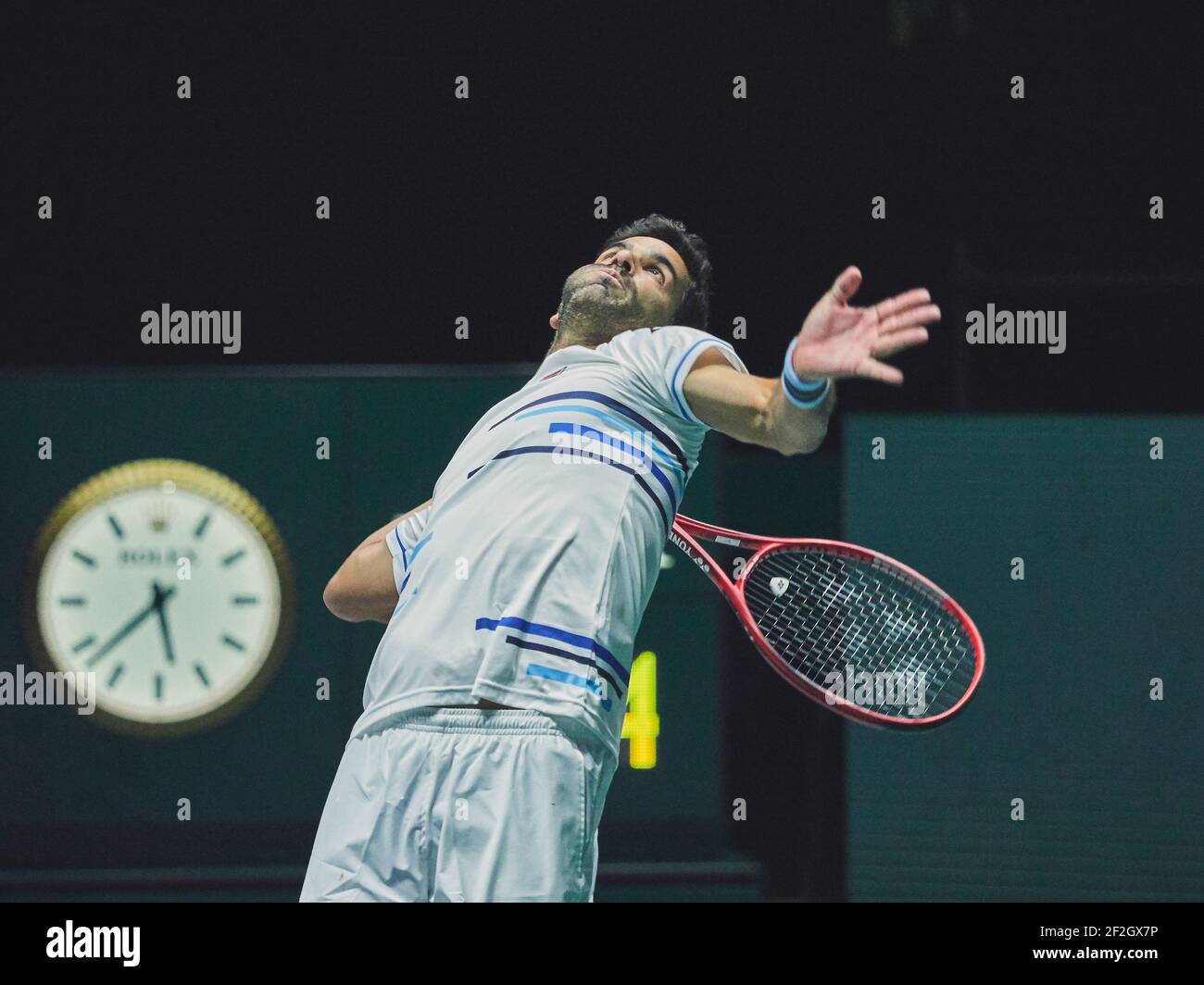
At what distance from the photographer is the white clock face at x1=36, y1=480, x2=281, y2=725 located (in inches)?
165

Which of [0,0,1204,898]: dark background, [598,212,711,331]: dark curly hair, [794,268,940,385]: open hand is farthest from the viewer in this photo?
[0,0,1204,898]: dark background

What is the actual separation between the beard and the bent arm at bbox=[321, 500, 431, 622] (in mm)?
391

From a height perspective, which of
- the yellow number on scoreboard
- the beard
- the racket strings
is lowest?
the yellow number on scoreboard

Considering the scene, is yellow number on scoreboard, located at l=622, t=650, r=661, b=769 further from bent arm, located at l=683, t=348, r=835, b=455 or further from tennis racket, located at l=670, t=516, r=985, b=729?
bent arm, located at l=683, t=348, r=835, b=455

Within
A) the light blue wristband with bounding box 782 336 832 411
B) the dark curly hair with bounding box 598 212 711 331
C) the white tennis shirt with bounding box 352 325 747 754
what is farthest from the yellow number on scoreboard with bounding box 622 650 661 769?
the light blue wristband with bounding box 782 336 832 411

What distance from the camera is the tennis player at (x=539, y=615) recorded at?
7.28 ft

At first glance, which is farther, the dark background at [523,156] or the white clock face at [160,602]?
the dark background at [523,156]

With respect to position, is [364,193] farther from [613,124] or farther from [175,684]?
[175,684]

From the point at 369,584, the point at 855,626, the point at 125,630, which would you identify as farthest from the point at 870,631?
the point at 125,630

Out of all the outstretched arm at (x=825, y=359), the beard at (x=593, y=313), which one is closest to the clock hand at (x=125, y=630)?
the beard at (x=593, y=313)

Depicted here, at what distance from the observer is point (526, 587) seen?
229cm

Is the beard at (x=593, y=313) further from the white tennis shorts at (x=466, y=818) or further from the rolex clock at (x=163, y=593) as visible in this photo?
the rolex clock at (x=163, y=593)

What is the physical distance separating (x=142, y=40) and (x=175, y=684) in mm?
1626

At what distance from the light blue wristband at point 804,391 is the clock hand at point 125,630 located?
241 cm
